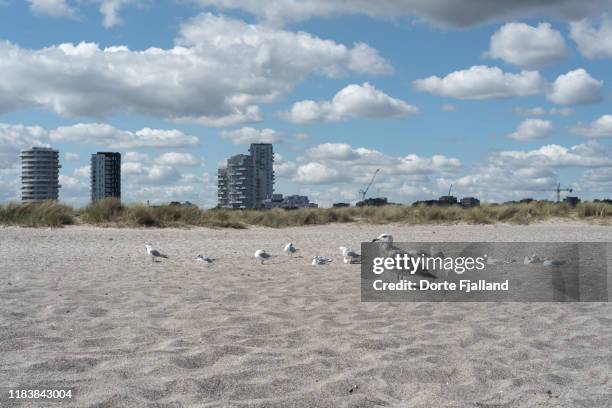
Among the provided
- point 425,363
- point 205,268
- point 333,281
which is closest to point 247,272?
point 205,268

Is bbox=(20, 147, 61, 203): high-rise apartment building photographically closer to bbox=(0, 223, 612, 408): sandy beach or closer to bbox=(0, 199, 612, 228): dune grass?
bbox=(0, 199, 612, 228): dune grass

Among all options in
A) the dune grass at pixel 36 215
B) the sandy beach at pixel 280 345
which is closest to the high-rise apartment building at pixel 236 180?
the dune grass at pixel 36 215

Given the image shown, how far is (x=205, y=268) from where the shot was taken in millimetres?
10289

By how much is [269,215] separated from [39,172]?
31.4 metres

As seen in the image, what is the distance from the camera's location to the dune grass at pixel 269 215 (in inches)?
754

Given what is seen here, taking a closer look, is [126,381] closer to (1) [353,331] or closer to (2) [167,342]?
(2) [167,342]

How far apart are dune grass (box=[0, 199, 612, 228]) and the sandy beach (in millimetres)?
10305

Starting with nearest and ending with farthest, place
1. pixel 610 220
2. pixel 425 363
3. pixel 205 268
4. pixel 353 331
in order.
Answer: pixel 425 363 < pixel 353 331 < pixel 205 268 < pixel 610 220

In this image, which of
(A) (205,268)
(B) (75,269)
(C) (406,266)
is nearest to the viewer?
(C) (406,266)

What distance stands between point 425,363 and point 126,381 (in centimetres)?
209

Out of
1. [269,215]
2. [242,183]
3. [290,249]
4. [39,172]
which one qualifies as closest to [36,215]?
[269,215]

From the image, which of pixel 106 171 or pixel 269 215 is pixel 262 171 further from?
pixel 269 215

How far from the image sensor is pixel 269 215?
77.8 feet

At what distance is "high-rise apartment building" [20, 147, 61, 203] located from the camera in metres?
47.4
